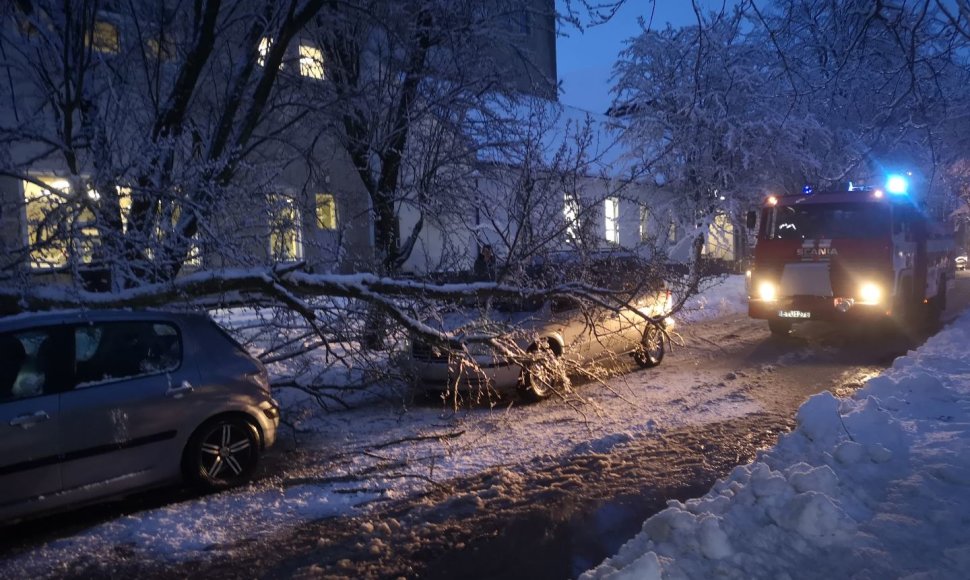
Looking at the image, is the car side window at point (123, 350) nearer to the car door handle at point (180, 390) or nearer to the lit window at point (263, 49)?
the car door handle at point (180, 390)

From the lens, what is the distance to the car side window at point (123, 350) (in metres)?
5.17

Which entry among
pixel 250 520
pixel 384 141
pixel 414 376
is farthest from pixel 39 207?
pixel 384 141

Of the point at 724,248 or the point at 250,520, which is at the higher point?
the point at 724,248

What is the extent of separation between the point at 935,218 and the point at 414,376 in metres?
14.1

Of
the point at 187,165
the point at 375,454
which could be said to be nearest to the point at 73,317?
the point at 187,165

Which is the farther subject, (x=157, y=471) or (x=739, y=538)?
(x=157, y=471)

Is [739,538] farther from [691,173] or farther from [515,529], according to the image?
[691,173]

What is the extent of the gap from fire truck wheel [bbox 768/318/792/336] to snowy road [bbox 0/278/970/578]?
369 centimetres

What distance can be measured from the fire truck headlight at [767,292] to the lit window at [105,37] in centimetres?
1082

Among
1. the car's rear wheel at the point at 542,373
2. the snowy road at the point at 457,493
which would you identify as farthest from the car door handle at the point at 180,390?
the car's rear wheel at the point at 542,373

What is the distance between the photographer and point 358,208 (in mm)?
10484

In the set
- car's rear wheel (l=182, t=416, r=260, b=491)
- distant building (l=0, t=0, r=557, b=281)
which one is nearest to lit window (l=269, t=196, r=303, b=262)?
distant building (l=0, t=0, r=557, b=281)

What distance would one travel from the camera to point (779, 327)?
42.5ft

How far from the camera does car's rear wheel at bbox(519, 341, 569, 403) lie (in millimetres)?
6859
